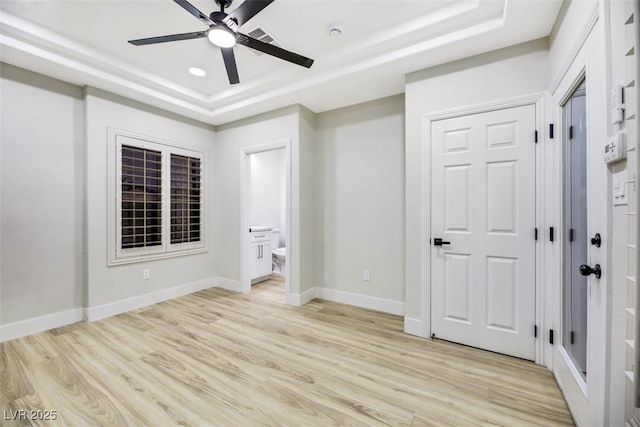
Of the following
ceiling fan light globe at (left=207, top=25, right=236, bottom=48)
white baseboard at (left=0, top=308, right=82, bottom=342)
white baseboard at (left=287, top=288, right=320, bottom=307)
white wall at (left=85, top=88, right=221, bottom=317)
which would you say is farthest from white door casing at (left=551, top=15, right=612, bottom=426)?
white baseboard at (left=0, top=308, right=82, bottom=342)

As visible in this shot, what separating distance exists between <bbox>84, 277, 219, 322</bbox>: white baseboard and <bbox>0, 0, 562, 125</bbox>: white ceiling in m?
2.55

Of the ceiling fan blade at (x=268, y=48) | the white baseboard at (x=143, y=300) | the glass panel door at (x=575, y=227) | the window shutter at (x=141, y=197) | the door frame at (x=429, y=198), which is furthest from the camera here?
the window shutter at (x=141, y=197)

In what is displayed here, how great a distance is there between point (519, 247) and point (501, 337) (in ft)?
2.57

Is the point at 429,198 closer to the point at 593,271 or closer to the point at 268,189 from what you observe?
the point at 593,271

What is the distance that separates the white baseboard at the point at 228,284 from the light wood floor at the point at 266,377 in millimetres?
1177

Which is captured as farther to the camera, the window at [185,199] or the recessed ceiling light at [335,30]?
the window at [185,199]

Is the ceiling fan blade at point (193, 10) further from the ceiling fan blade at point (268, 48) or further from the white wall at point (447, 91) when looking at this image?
the white wall at point (447, 91)

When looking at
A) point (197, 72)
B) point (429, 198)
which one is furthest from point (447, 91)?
point (197, 72)

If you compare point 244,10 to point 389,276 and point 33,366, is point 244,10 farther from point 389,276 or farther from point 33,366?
point 33,366

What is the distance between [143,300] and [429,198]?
145 inches

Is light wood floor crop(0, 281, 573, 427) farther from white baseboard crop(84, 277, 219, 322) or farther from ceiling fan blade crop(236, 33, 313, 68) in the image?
ceiling fan blade crop(236, 33, 313, 68)

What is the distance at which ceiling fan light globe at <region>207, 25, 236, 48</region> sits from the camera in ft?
6.22

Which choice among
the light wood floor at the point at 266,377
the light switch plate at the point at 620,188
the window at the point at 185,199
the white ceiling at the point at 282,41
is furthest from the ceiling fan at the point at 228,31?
the light wood floor at the point at 266,377

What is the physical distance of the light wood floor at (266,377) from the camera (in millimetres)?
1617
